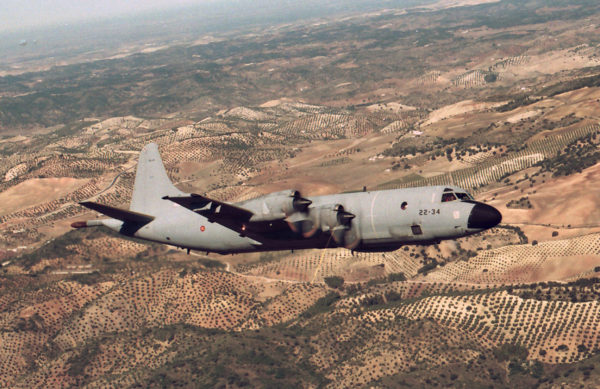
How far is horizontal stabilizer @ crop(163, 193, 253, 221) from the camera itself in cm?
4309

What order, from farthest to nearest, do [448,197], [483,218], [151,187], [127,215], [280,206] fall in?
[151,187], [127,215], [448,197], [280,206], [483,218]

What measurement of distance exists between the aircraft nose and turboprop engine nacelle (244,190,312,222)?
13557 mm

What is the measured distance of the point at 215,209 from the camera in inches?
1745

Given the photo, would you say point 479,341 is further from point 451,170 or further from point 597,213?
point 451,170

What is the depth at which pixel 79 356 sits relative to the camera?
318 feet

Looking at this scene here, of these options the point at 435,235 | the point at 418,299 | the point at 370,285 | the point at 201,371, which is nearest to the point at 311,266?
the point at 370,285

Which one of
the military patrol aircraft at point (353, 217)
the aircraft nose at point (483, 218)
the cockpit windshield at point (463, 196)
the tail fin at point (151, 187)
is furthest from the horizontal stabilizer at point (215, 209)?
the aircraft nose at point (483, 218)

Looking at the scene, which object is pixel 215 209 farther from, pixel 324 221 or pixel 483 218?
pixel 483 218

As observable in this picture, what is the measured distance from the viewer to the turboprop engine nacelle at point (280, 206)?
144 ft

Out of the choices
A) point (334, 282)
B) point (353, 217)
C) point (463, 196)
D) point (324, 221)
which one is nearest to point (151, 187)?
point (324, 221)

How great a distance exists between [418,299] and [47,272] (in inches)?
3764

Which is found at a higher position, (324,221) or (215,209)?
(215,209)

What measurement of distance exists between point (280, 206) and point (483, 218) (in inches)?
661

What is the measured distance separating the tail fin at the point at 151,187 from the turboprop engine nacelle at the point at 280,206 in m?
15.8
